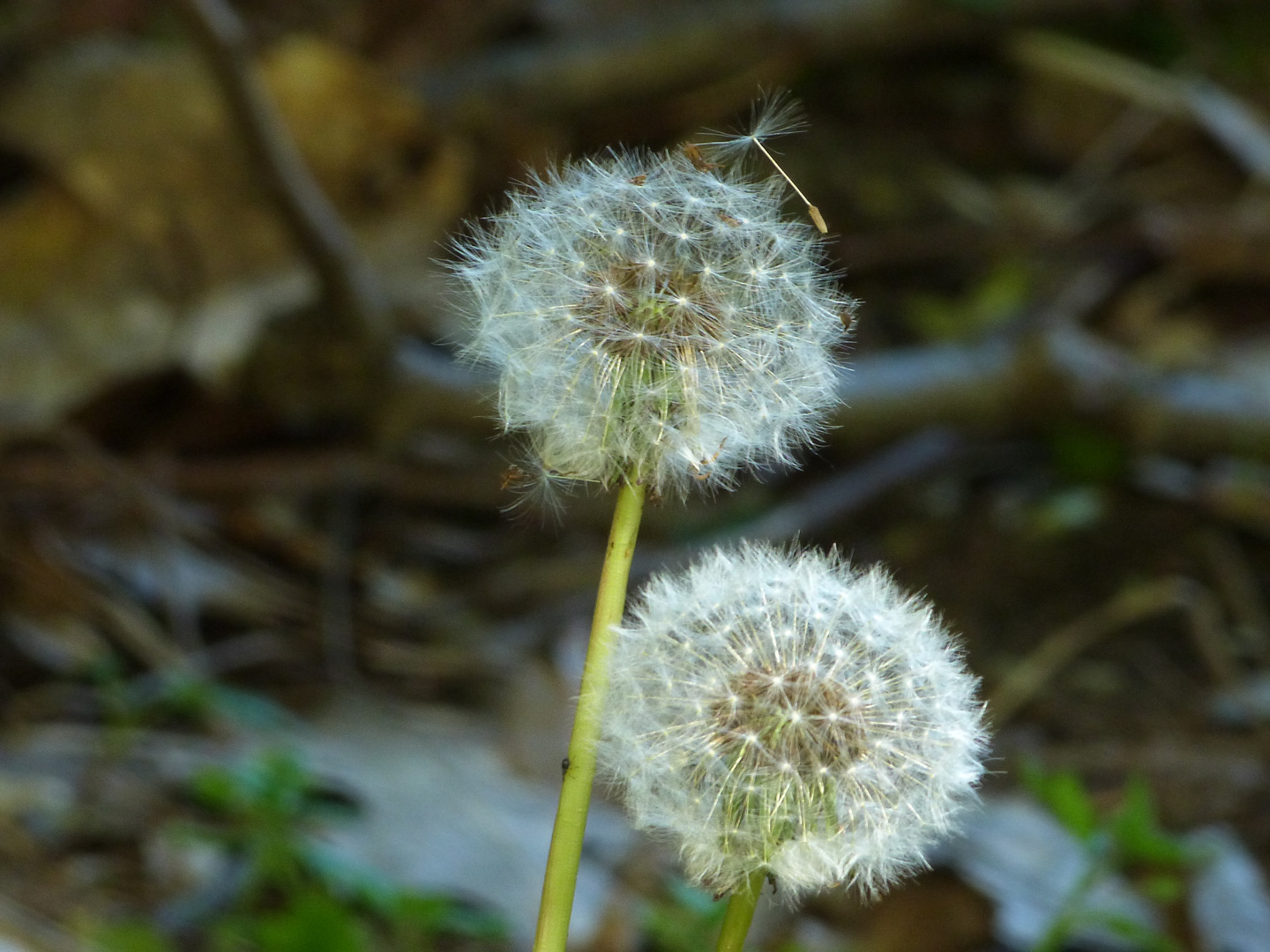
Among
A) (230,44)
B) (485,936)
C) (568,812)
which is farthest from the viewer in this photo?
(230,44)

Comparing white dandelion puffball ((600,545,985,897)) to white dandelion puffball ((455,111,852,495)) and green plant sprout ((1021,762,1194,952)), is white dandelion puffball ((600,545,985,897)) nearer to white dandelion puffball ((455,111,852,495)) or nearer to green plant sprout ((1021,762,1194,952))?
white dandelion puffball ((455,111,852,495))

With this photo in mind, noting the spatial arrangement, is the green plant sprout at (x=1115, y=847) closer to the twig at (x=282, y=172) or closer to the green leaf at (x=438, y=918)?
the green leaf at (x=438, y=918)

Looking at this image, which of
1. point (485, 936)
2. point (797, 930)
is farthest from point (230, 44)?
point (797, 930)

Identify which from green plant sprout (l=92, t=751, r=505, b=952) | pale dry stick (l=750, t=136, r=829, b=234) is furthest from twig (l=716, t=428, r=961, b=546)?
pale dry stick (l=750, t=136, r=829, b=234)

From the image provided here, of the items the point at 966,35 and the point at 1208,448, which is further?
the point at 966,35

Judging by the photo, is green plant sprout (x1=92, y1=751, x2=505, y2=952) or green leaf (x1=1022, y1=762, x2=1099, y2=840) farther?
green leaf (x1=1022, y1=762, x2=1099, y2=840)

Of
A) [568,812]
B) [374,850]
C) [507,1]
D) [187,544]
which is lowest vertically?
[568,812]

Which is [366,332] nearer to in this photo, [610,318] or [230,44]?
[230,44]

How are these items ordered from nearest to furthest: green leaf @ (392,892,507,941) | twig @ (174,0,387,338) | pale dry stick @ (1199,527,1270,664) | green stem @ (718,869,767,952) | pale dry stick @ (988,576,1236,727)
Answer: green stem @ (718,869,767,952) < green leaf @ (392,892,507,941) < twig @ (174,0,387,338) < pale dry stick @ (988,576,1236,727) < pale dry stick @ (1199,527,1270,664)
